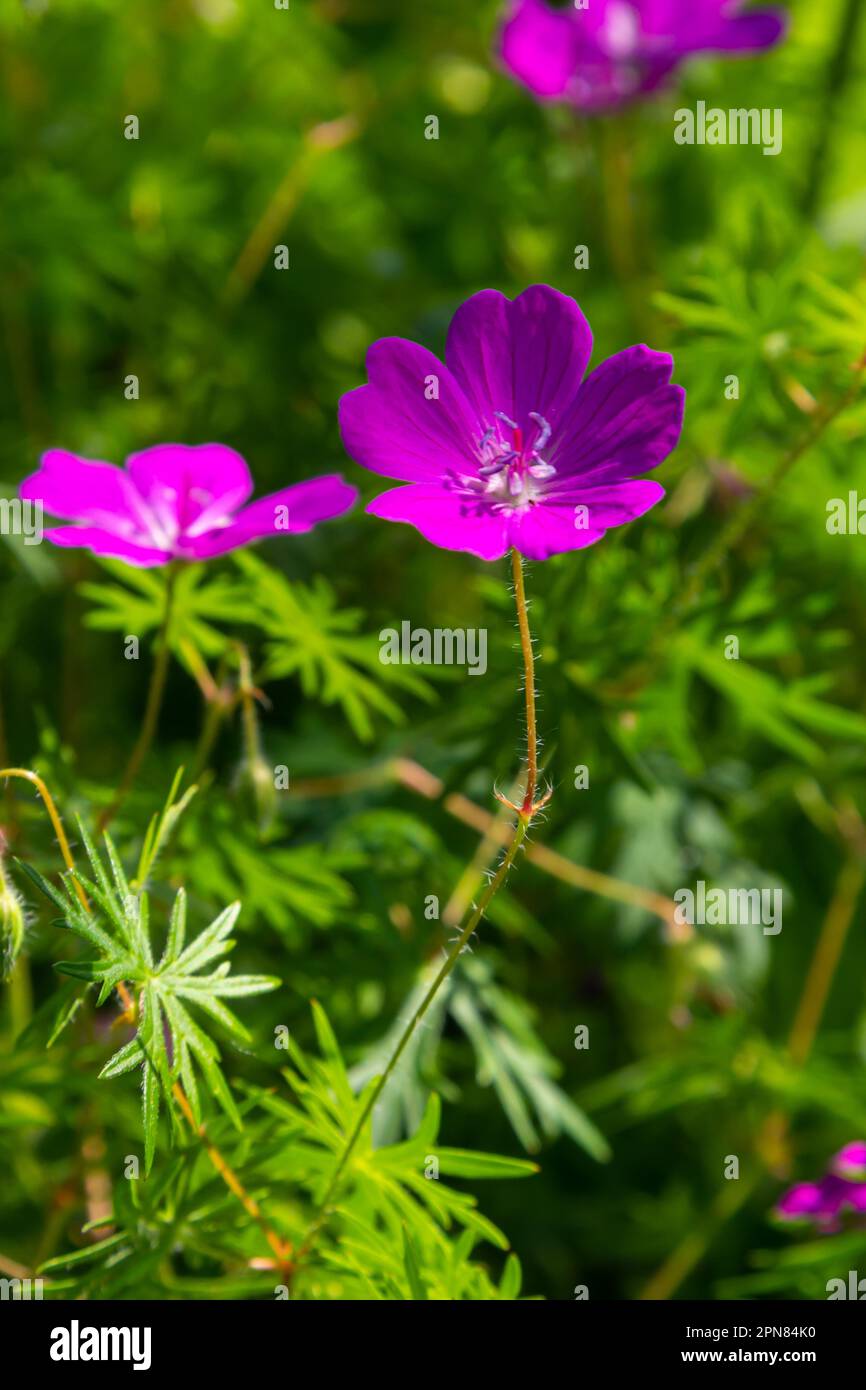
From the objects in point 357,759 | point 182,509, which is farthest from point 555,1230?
point 182,509

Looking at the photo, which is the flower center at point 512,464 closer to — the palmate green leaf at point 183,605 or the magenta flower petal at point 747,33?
the palmate green leaf at point 183,605

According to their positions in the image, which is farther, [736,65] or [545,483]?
[736,65]

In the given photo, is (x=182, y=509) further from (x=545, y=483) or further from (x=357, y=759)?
(x=357, y=759)

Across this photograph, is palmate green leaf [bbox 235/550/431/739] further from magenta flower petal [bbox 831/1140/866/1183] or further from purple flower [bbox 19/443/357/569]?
magenta flower petal [bbox 831/1140/866/1183]

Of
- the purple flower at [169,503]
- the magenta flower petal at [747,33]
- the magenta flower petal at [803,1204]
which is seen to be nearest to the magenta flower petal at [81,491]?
the purple flower at [169,503]

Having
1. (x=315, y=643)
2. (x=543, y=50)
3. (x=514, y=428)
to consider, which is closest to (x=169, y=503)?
(x=315, y=643)
